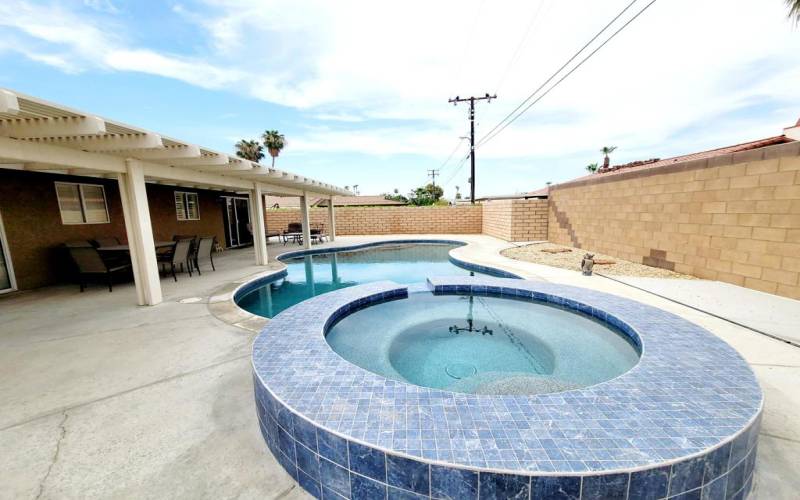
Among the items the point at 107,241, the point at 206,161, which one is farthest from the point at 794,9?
the point at 107,241

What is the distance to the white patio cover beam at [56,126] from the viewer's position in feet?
11.1

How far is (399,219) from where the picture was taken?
57.4 feet

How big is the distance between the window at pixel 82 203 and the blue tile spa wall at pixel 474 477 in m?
8.90

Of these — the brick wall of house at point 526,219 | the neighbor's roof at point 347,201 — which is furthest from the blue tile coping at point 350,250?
the neighbor's roof at point 347,201

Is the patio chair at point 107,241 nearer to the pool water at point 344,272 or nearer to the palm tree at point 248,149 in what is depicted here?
the pool water at point 344,272

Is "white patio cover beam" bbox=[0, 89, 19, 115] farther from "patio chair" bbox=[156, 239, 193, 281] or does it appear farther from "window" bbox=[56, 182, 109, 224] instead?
"window" bbox=[56, 182, 109, 224]

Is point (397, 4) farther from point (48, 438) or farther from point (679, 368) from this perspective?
point (48, 438)

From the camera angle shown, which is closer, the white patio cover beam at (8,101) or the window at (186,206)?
the white patio cover beam at (8,101)

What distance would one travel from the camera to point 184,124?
20906mm

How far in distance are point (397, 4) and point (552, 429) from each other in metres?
9.08

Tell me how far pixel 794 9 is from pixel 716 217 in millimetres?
4403

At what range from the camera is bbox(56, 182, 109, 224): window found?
6.95m

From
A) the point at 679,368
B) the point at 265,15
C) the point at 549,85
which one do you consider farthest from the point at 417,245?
the point at 679,368

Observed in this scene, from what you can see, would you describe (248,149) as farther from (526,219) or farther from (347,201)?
(526,219)
